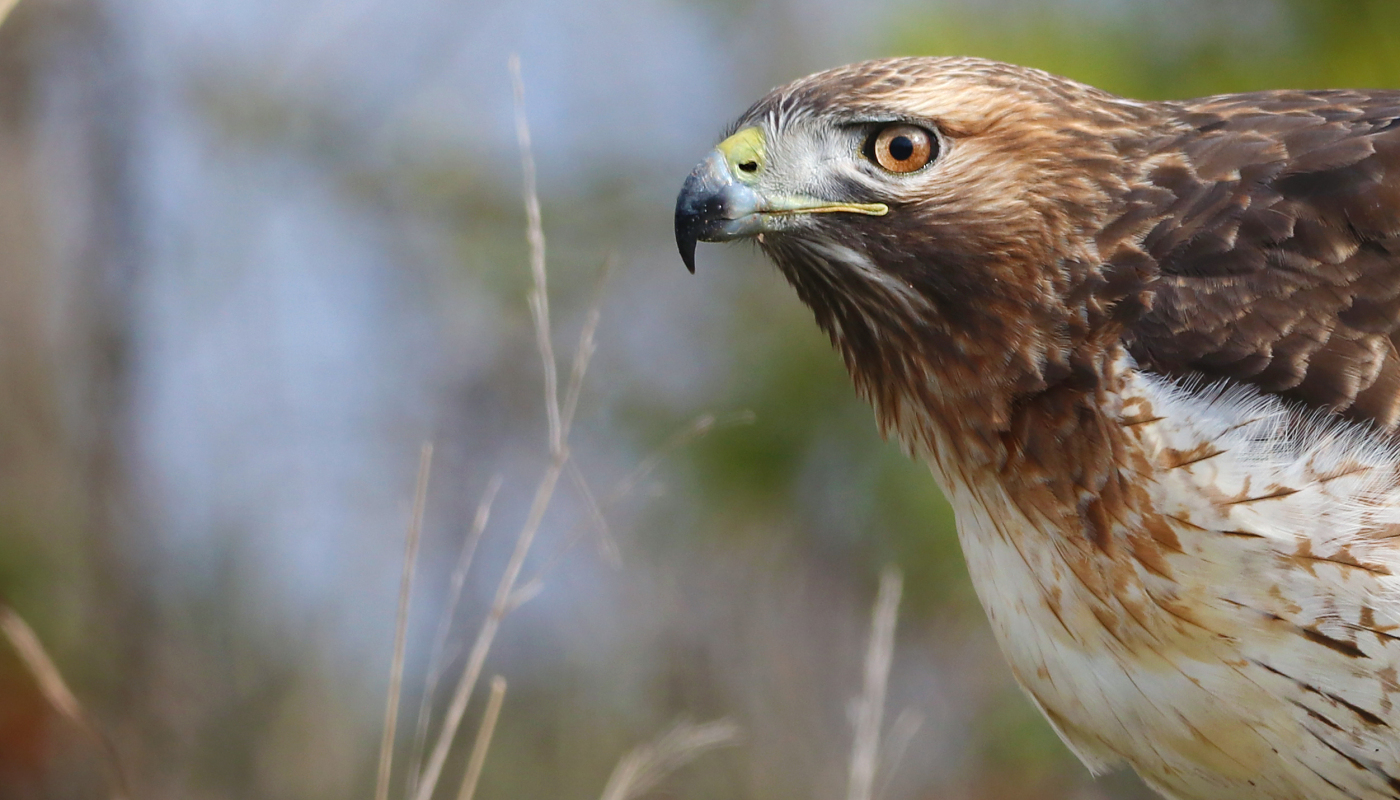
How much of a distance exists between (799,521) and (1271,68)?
288cm

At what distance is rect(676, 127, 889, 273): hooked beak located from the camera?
233 centimetres

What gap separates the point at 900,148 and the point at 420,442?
507 centimetres

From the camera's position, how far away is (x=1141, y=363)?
7.04 feet

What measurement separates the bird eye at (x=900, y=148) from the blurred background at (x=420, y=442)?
293 cm

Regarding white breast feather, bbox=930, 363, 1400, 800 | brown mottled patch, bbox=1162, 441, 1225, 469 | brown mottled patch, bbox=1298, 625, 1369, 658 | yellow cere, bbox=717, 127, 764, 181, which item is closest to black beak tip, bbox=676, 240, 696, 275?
yellow cere, bbox=717, 127, 764, 181

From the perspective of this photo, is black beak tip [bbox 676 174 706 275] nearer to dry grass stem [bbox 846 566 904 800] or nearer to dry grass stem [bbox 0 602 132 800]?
dry grass stem [bbox 846 566 904 800]

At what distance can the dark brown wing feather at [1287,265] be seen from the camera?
2.08 meters

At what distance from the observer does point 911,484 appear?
18.8 feet

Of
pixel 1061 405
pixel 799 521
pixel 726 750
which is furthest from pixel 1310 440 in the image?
pixel 726 750

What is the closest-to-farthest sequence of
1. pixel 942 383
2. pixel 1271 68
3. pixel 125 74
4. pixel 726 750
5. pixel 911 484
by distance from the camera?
pixel 942 383 → pixel 1271 68 → pixel 911 484 → pixel 125 74 → pixel 726 750

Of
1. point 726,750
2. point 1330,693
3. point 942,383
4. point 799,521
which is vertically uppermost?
point 942,383

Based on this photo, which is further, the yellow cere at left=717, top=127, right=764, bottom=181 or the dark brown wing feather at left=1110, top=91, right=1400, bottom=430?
the yellow cere at left=717, top=127, right=764, bottom=181

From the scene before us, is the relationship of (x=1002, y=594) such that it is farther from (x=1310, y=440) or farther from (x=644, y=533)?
(x=644, y=533)

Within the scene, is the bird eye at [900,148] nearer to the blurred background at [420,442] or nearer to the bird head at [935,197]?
the bird head at [935,197]
